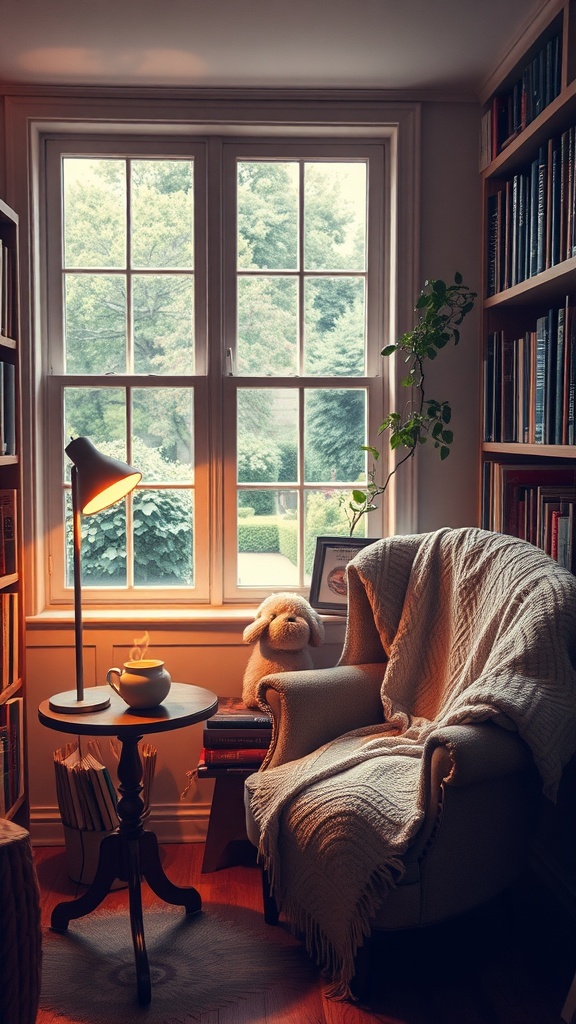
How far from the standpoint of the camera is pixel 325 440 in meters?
3.24

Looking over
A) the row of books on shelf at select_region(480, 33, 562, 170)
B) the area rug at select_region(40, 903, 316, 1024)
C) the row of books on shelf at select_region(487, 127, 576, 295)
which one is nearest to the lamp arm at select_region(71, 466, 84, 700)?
the area rug at select_region(40, 903, 316, 1024)

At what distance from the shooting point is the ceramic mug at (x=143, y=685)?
226 centimetres

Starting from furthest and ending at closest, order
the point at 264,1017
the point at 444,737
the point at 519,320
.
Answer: the point at 519,320 → the point at 264,1017 → the point at 444,737

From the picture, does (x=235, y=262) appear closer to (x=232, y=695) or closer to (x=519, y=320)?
(x=519, y=320)

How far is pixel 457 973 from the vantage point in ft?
7.19

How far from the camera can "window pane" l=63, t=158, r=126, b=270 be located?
3148 mm

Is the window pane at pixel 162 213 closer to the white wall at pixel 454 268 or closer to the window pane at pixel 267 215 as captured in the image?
the window pane at pixel 267 215

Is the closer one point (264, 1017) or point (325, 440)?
point (264, 1017)

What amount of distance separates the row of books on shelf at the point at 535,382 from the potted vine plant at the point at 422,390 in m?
0.15

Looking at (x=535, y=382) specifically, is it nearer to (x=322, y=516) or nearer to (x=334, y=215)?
(x=322, y=516)

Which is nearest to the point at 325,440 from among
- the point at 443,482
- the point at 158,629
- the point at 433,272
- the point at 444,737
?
the point at 443,482

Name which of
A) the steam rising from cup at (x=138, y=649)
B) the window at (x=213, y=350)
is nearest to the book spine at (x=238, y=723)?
the steam rising from cup at (x=138, y=649)

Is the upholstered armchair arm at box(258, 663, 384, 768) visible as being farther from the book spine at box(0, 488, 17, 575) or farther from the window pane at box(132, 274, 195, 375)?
the window pane at box(132, 274, 195, 375)

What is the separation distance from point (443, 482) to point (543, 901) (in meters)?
1.41
